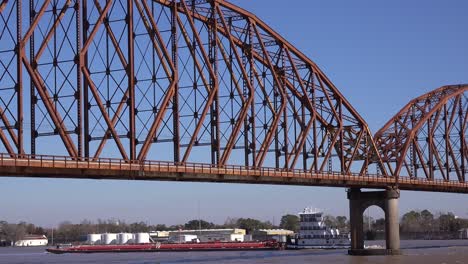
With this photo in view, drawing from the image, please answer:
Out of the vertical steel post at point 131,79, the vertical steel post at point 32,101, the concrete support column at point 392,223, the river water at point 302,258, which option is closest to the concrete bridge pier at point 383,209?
the concrete support column at point 392,223

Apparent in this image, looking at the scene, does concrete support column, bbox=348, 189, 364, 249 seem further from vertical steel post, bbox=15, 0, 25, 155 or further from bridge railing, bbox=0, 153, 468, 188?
vertical steel post, bbox=15, 0, 25, 155

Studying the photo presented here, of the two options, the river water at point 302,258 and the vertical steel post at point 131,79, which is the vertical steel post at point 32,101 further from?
the river water at point 302,258

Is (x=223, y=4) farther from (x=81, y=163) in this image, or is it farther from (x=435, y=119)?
(x=435, y=119)

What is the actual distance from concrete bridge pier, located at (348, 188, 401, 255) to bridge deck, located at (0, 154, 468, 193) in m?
1.64

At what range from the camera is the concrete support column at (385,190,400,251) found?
12544 centimetres

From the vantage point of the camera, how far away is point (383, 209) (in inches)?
5074

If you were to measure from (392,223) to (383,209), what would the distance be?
358 cm

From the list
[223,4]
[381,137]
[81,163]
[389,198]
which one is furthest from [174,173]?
[381,137]

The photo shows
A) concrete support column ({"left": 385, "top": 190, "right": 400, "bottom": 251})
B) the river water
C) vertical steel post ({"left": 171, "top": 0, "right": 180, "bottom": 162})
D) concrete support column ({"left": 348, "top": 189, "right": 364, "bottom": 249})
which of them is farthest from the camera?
concrete support column ({"left": 348, "top": 189, "right": 364, "bottom": 249})

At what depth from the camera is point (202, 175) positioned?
3666 inches

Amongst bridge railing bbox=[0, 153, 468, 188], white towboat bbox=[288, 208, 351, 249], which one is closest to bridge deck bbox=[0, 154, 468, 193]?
bridge railing bbox=[0, 153, 468, 188]

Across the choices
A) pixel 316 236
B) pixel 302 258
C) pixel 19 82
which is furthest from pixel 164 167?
pixel 316 236

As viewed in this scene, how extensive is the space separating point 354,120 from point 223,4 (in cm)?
3870

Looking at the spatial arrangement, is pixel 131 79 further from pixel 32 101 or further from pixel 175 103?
pixel 32 101
